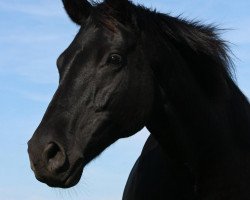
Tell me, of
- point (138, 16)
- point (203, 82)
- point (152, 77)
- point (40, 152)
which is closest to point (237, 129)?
point (203, 82)

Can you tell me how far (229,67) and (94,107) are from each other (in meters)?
1.59

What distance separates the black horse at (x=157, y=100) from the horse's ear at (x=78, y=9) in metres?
0.01


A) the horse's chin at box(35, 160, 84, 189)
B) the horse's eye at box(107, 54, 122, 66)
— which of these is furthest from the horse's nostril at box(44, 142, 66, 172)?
the horse's eye at box(107, 54, 122, 66)

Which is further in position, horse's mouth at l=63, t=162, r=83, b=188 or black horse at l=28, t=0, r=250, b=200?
black horse at l=28, t=0, r=250, b=200

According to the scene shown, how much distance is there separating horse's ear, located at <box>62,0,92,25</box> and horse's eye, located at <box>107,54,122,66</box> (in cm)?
74

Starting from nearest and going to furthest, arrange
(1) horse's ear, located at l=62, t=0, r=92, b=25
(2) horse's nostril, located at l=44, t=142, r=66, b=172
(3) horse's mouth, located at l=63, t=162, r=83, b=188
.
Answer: (2) horse's nostril, located at l=44, t=142, r=66, b=172, (3) horse's mouth, located at l=63, t=162, r=83, b=188, (1) horse's ear, located at l=62, t=0, r=92, b=25

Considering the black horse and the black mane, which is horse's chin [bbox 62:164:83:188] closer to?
the black horse

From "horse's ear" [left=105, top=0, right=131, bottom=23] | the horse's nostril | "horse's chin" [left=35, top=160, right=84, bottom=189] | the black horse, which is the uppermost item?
"horse's ear" [left=105, top=0, right=131, bottom=23]

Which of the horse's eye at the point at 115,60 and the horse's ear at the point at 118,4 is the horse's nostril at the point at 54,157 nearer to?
the horse's eye at the point at 115,60

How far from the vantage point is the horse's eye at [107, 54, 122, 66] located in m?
6.05

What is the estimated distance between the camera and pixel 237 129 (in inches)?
257

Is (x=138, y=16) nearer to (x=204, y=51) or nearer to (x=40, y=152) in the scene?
(x=204, y=51)

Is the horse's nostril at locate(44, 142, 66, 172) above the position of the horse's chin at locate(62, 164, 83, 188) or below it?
above

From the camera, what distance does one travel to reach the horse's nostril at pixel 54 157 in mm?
5508
